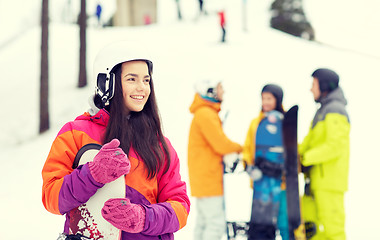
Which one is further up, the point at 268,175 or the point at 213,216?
the point at 268,175

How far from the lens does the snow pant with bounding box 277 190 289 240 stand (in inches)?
131

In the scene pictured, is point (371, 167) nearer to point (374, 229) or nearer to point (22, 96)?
point (374, 229)

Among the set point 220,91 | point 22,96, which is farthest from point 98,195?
point 22,96

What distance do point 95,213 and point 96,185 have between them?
12 cm


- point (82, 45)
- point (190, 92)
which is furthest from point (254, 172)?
point (82, 45)

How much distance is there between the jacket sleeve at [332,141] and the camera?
3160mm

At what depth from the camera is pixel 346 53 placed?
37.3 ft

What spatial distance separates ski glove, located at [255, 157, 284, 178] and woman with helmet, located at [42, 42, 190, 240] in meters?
1.88

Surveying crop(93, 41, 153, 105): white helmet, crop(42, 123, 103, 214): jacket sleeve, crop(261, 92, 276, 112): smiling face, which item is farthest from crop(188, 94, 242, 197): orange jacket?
crop(42, 123, 103, 214): jacket sleeve

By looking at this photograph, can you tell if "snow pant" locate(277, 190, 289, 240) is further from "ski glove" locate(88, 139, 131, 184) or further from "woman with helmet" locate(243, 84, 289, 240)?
"ski glove" locate(88, 139, 131, 184)

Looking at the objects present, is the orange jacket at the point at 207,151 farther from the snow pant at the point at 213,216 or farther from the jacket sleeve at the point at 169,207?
the jacket sleeve at the point at 169,207

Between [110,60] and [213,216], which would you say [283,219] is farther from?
[110,60]

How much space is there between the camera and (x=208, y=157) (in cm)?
348

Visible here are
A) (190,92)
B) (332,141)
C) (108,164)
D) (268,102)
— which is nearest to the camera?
(108,164)
